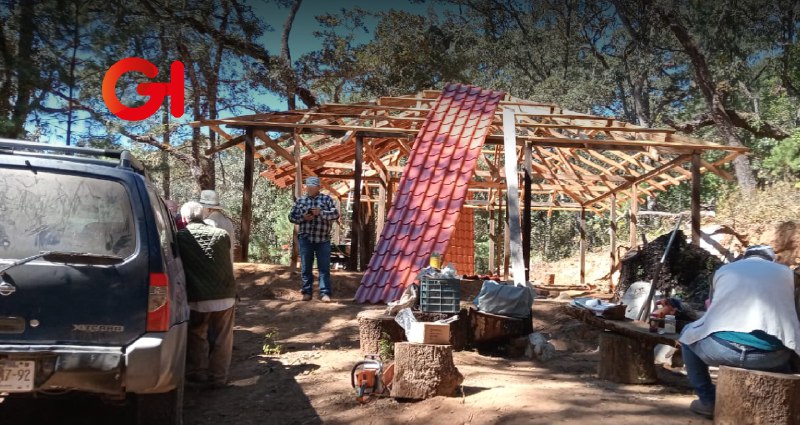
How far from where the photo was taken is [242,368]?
22.2 feet

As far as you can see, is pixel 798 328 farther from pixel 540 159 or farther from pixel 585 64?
pixel 585 64

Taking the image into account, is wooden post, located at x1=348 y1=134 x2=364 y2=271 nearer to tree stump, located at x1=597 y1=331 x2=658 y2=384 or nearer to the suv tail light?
tree stump, located at x1=597 y1=331 x2=658 y2=384

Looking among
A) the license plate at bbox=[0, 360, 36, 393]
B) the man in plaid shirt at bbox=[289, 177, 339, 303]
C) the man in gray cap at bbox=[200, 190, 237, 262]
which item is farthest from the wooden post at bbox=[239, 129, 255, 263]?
the license plate at bbox=[0, 360, 36, 393]

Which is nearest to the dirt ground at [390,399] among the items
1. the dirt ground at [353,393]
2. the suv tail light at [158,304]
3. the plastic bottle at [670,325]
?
the dirt ground at [353,393]

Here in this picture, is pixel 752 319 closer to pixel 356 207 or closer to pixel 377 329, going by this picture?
pixel 377 329

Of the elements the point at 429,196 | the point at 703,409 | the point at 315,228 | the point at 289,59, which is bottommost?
the point at 703,409

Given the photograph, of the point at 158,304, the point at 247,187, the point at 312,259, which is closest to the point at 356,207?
the point at 247,187

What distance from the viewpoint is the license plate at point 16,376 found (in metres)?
3.31

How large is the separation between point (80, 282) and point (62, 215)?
0.36 m

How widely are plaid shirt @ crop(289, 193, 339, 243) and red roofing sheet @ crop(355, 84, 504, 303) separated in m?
0.81

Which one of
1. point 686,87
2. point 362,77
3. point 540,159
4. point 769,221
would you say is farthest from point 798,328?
point 686,87

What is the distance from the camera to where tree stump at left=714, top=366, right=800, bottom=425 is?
3.96 metres

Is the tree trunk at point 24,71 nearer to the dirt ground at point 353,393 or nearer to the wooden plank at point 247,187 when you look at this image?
the wooden plank at point 247,187

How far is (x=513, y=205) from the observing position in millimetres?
9594
